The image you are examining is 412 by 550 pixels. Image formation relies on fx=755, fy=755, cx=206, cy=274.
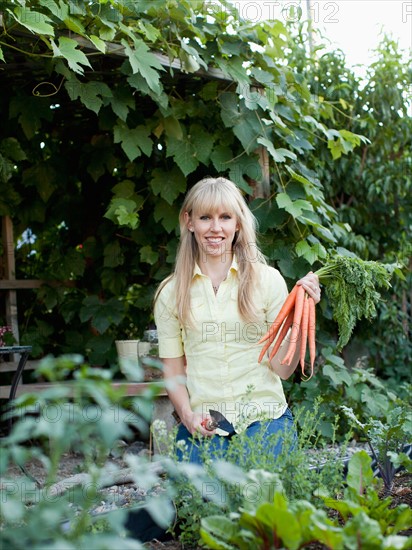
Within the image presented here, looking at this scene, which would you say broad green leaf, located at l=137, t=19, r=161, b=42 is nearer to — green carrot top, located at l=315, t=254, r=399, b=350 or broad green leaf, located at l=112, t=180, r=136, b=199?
broad green leaf, located at l=112, t=180, r=136, b=199

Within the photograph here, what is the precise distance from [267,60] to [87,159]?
4.62 feet

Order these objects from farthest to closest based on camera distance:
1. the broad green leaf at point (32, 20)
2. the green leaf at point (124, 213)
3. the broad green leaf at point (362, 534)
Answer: the green leaf at point (124, 213) < the broad green leaf at point (32, 20) < the broad green leaf at point (362, 534)

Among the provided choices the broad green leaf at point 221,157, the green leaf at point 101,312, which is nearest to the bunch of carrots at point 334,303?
the broad green leaf at point 221,157

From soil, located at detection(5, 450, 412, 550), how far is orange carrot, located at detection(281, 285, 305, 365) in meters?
0.54

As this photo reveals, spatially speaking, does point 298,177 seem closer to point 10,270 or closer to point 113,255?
point 113,255

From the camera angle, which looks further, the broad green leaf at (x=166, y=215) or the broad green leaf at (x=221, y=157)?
the broad green leaf at (x=166, y=215)

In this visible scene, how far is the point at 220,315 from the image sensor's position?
2.57 m

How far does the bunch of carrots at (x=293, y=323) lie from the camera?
2.39m

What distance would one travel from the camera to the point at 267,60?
149 inches

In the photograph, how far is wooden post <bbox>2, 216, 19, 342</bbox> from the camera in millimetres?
4672

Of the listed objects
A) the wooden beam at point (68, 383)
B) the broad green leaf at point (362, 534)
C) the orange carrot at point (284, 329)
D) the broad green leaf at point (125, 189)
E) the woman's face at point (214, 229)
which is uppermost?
the broad green leaf at point (125, 189)

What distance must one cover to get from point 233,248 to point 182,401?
585 millimetres

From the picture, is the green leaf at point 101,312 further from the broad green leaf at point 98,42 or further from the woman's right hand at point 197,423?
the woman's right hand at point 197,423

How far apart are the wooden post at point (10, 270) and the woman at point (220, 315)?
2.21 m
